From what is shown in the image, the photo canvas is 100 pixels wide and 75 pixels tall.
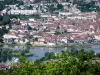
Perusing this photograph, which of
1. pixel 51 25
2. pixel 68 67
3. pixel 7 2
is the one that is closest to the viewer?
pixel 68 67

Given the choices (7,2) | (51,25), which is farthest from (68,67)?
(7,2)

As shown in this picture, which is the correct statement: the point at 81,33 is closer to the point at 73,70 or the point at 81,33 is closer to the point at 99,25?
the point at 99,25

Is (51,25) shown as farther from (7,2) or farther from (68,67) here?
(68,67)

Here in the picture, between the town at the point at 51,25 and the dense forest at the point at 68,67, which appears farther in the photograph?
the town at the point at 51,25

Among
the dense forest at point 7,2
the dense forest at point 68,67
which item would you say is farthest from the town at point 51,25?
the dense forest at point 68,67

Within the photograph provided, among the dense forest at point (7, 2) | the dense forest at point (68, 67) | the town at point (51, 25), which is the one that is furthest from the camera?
the dense forest at point (7, 2)

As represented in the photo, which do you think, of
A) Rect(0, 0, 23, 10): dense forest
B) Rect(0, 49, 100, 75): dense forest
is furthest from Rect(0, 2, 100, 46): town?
Rect(0, 49, 100, 75): dense forest

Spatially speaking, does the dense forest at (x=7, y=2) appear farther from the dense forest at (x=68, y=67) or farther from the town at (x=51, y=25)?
the dense forest at (x=68, y=67)

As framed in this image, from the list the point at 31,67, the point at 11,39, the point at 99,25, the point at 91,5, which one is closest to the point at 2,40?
the point at 11,39

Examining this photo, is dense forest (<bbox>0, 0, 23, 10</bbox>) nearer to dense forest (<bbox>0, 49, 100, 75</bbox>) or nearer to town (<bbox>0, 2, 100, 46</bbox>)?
town (<bbox>0, 2, 100, 46</bbox>)

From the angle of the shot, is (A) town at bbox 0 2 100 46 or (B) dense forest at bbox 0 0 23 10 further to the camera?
(B) dense forest at bbox 0 0 23 10

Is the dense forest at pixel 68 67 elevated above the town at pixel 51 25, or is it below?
above
